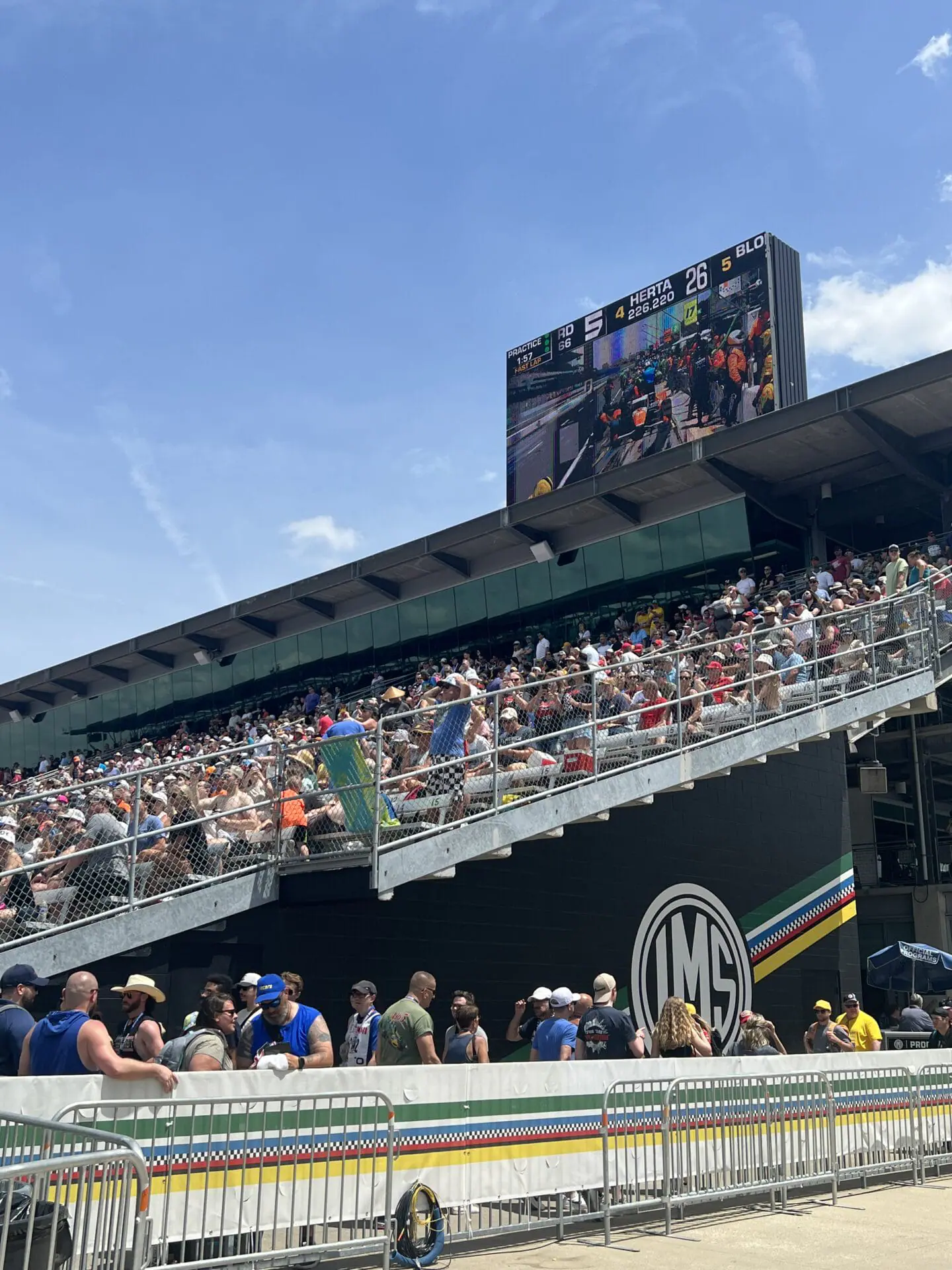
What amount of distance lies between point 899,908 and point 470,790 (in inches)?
598

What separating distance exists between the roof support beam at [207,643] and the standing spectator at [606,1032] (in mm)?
27027

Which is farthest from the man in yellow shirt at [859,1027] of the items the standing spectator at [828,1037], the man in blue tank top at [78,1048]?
the man in blue tank top at [78,1048]

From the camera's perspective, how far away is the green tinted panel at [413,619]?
30641 millimetres

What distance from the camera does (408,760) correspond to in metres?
11.4

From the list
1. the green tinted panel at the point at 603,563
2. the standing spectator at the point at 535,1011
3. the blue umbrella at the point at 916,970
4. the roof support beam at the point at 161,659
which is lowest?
the standing spectator at the point at 535,1011

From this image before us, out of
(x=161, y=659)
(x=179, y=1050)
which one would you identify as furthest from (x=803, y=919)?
(x=161, y=659)

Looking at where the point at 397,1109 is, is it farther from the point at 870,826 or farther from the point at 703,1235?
the point at 870,826

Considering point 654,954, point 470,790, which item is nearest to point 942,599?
point 654,954

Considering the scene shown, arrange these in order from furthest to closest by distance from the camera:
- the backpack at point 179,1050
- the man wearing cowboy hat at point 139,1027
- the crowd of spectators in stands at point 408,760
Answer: the crowd of spectators in stands at point 408,760 → the backpack at point 179,1050 → the man wearing cowboy hat at point 139,1027

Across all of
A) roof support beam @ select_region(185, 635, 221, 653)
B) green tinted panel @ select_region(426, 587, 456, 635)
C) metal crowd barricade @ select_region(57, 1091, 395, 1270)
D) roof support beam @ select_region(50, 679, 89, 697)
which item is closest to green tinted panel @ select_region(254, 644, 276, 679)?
roof support beam @ select_region(185, 635, 221, 653)

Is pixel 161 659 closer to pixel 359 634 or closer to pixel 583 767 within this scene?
pixel 359 634

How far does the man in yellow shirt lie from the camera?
12680mm

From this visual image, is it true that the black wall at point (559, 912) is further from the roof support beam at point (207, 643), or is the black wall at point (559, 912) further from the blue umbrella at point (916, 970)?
the roof support beam at point (207, 643)

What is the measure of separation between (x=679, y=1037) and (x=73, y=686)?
3256cm
